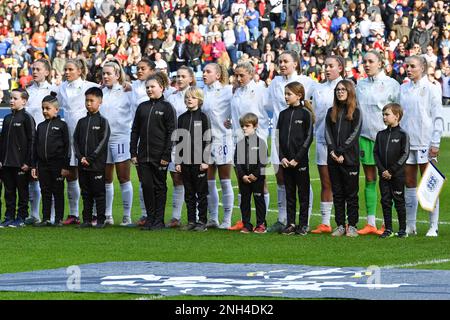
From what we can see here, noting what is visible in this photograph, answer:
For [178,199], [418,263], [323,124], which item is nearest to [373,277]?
[418,263]

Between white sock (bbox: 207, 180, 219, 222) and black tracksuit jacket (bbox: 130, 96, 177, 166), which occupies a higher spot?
black tracksuit jacket (bbox: 130, 96, 177, 166)

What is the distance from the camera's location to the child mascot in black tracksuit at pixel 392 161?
15547mm

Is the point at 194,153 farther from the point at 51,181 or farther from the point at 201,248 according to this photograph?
the point at 201,248

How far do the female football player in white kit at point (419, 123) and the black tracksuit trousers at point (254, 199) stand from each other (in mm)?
1816

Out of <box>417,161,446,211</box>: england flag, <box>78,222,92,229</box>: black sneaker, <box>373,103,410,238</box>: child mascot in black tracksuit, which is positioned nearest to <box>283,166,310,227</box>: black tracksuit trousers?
<box>373,103,410,238</box>: child mascot in black tracksuit

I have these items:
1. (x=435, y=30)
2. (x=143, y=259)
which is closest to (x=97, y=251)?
(x=143, y=259)

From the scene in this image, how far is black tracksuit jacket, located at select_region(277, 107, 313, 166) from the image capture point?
52.5ft

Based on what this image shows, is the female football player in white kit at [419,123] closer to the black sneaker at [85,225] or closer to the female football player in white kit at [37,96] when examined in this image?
the black sneaker at [85,225]

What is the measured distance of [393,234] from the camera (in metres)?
15.8

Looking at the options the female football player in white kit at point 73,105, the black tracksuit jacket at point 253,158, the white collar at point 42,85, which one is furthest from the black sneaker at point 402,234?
the white collar at point 42,85

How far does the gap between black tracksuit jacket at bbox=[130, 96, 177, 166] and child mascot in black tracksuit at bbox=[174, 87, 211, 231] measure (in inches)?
6.6

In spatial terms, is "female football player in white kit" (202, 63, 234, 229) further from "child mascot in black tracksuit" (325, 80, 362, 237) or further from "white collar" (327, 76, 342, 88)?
"child mascot in black tracksuit" (325, 80, 362, 237)
